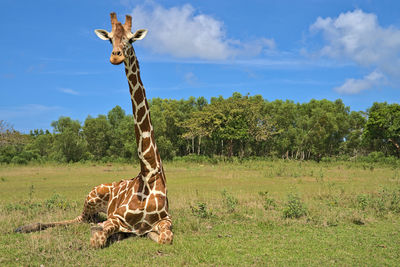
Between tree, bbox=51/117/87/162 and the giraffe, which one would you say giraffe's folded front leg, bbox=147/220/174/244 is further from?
tree, bbox=51/117/87/162

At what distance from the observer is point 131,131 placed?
48.2 meters

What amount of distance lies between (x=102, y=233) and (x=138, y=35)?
370 centimetres

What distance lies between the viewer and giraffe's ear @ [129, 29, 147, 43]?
6.09 m

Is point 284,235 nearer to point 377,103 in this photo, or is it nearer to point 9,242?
point 9,242

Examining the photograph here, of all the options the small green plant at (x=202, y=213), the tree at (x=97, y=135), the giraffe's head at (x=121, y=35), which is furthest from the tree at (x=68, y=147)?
the giraffe's head at (x=121, y=35)

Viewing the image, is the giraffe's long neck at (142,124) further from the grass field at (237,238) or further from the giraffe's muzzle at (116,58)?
the grass field at (237,238)

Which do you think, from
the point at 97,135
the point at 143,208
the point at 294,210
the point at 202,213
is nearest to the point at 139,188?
the point at 143,208

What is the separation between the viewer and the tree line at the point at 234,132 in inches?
1694

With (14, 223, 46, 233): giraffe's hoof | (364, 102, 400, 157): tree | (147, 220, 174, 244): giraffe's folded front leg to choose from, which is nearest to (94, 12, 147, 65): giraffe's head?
(147, 220, 174, 244): giraffe's folded front leg

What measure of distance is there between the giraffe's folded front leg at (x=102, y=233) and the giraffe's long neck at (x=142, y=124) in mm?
1084

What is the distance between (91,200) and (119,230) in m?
1.72

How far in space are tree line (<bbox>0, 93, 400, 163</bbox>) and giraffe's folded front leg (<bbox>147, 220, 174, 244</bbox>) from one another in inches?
1425

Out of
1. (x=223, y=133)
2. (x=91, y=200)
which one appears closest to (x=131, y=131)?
(x=223, y=133)

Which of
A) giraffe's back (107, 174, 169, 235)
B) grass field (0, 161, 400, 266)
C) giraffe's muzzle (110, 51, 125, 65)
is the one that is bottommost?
grass field (0, 161, 400, 266)
